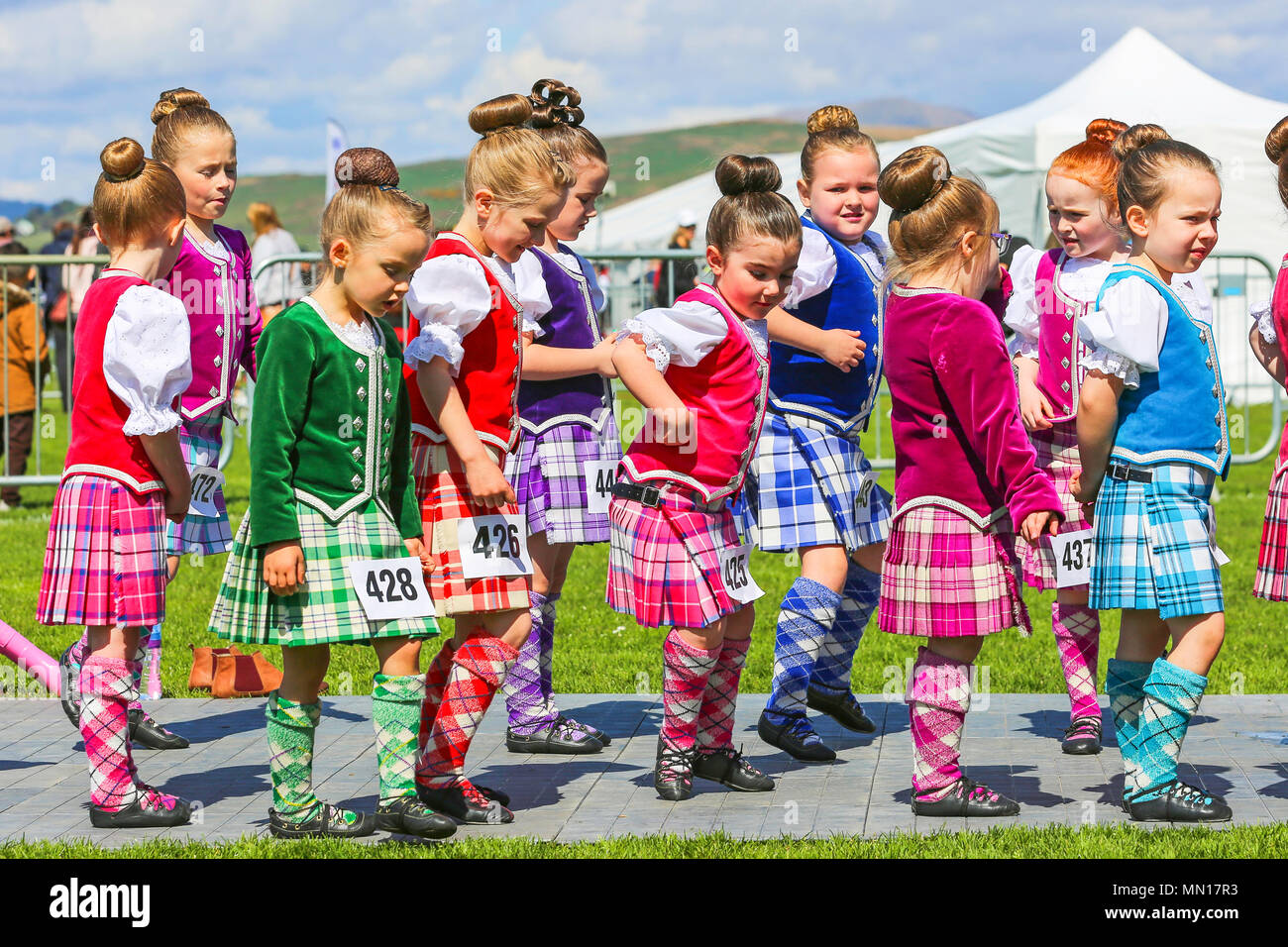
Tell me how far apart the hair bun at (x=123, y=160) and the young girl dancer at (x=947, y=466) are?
2.14 m

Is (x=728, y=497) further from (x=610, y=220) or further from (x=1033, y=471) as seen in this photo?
(x=610, y=220)

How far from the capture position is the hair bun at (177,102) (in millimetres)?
6020

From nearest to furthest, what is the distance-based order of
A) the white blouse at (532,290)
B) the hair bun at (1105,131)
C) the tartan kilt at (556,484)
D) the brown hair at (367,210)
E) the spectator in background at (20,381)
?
the brown hair at (367,210) → the white blouse at (532,290) → the tartan kilt at (556,484) → the hair bun at (1105,131) → the spectator in background at (20,381)

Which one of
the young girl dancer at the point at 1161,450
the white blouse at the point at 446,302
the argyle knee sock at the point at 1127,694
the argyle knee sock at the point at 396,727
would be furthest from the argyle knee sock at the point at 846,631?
the white blouse at the point at 446,302

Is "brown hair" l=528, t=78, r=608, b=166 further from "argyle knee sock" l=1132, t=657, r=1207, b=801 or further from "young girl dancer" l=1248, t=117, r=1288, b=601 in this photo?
"argyle knee sock" l=1132, t=657, r=1207, b=801

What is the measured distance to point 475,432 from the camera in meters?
4.69

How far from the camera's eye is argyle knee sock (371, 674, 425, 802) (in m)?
4.53

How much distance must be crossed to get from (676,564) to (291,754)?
118 centimetres

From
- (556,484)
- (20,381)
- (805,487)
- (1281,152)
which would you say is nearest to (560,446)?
(556,484)

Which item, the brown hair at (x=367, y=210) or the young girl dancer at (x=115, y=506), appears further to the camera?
the young girl dancer at (x=115, y=506)

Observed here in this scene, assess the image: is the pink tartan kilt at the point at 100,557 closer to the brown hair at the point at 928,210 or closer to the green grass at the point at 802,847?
the green grass at the point at 802,847

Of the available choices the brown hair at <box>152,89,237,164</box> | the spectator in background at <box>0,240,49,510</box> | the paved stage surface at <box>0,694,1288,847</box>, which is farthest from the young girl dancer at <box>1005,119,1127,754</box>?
the spectator in background at <box>0,240,49,510</box>

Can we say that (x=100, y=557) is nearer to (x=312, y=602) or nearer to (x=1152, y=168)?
(x=312, y=602)

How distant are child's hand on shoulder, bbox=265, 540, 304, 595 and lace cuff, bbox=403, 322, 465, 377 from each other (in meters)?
0.61
